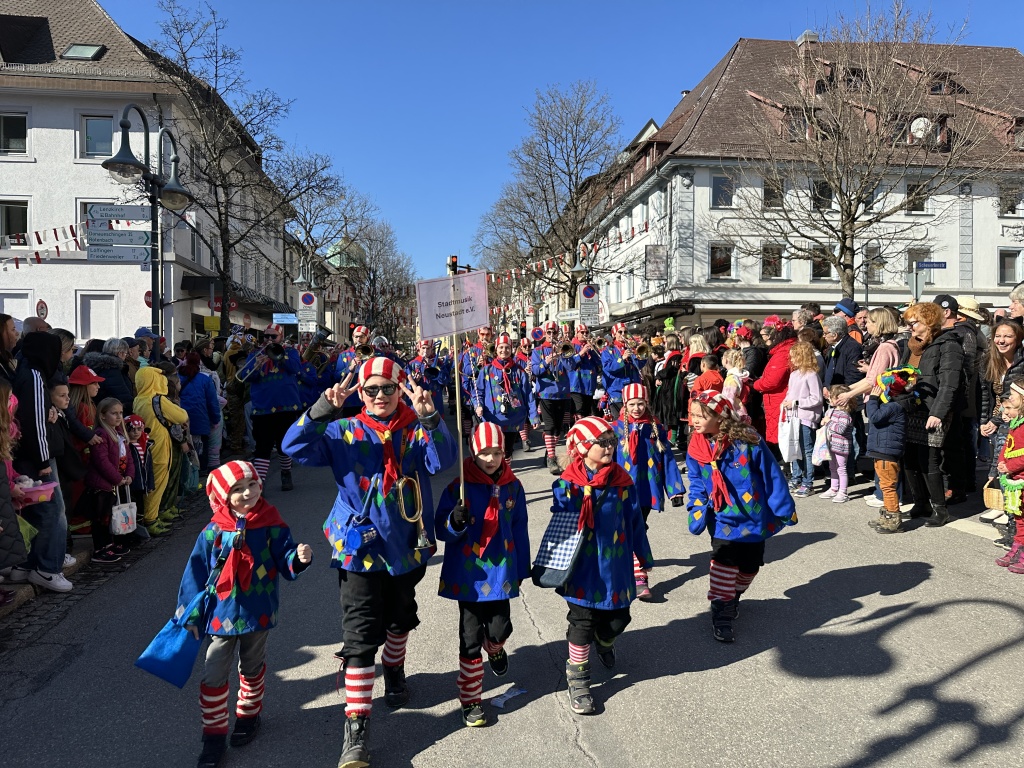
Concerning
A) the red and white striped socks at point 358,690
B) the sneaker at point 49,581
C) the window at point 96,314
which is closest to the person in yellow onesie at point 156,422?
the sneaker at point 49,581

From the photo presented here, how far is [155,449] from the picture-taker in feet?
24.2

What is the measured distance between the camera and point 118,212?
1047 cm

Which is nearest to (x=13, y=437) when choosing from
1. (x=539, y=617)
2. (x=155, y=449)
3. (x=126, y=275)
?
(x=155, y=449)

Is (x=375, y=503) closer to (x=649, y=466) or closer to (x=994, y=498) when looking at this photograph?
(x=649, y=466)

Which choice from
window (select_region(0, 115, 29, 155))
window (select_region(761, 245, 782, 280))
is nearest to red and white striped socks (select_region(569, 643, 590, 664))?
window (select_region(761, 245, 782, 280))

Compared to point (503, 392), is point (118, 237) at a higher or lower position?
higher

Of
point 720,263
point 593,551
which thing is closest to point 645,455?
point 593,551

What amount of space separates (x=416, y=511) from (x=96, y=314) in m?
30.3

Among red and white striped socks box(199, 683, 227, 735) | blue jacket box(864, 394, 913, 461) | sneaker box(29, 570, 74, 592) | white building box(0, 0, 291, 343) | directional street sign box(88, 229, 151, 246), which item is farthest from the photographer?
white building box(0, 0, 291, 343)

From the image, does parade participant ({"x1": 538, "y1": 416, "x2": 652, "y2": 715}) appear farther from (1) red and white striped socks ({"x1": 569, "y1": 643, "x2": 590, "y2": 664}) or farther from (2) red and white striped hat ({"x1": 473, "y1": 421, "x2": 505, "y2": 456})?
(2) red and white striped hat ({"x1": 473, "y1": 421, "x2": 505, "y2": 456})

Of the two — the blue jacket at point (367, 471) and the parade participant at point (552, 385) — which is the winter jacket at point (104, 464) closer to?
the blue jacket at point (367, 471)

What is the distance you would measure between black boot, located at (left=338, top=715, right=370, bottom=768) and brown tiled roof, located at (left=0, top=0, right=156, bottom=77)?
101 ft

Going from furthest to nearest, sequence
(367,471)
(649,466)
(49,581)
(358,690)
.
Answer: (649,466), (49,581), (367,471), (358,690)

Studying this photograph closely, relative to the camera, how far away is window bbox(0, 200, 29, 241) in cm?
2909
